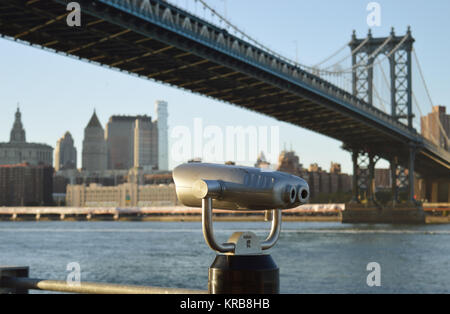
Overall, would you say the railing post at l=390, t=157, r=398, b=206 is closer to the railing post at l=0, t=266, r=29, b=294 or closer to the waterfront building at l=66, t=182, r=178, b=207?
the railing post at l=0, t=266, r=29, b=294

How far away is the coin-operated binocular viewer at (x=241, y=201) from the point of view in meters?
2.07

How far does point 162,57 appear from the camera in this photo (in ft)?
121

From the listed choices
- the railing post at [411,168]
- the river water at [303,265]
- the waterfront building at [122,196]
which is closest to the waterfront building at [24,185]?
the waterfront building at [122,196]

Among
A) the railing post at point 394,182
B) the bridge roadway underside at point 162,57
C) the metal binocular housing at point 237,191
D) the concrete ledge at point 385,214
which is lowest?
the concrete ledge at point 385,214

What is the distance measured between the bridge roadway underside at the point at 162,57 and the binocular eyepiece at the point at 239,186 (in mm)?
26939

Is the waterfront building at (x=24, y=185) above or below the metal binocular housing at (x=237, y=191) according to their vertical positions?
above

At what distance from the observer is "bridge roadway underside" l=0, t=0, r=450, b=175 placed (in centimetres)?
2953

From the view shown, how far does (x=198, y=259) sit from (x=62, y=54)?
13.2m

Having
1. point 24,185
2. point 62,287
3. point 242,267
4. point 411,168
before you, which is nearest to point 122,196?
point 24,185

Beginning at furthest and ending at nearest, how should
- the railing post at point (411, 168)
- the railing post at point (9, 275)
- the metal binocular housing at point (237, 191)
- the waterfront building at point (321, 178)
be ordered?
the waterfront building at point (321, 178) < the railing post at point (411, 168) < the railing post at point (9, 275) < the metal binocular housing at point (237, 191)

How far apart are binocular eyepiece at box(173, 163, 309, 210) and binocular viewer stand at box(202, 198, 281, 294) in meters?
0.06

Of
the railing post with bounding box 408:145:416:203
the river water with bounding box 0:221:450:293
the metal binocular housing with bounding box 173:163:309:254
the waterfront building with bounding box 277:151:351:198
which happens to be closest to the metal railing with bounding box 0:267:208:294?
the metal binocular housing with bounding box 173:163:309:254

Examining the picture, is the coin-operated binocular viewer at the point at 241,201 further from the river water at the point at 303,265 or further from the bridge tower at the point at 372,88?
the bridge tower at the point at 372,88
